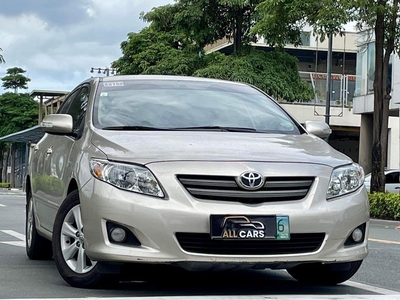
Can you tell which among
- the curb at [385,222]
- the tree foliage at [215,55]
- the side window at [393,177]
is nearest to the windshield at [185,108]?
the curb at [385,222]

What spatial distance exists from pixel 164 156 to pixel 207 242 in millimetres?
615

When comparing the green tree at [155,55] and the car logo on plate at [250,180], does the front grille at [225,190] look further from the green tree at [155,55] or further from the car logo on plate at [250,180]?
the green tree at [155,55]

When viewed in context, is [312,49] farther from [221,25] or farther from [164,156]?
[164,156]

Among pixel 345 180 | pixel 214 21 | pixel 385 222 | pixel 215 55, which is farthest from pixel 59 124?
pixel 215 55

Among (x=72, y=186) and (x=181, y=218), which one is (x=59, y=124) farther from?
(x=181, y=218)

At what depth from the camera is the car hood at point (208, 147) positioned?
554 cm

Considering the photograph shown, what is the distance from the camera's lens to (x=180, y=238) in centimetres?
536

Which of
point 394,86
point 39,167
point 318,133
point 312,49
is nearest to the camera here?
point 318,133

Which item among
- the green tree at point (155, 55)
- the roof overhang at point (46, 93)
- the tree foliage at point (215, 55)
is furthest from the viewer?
the roof overhang at point (46, 93)

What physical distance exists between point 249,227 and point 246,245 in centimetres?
14

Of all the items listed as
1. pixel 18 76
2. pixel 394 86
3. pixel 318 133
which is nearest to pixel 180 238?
pixel 318 133

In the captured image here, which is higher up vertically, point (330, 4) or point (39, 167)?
point (330, 4)

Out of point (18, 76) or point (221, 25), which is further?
point (18, 76)

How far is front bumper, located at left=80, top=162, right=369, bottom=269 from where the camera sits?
530 centimetres
